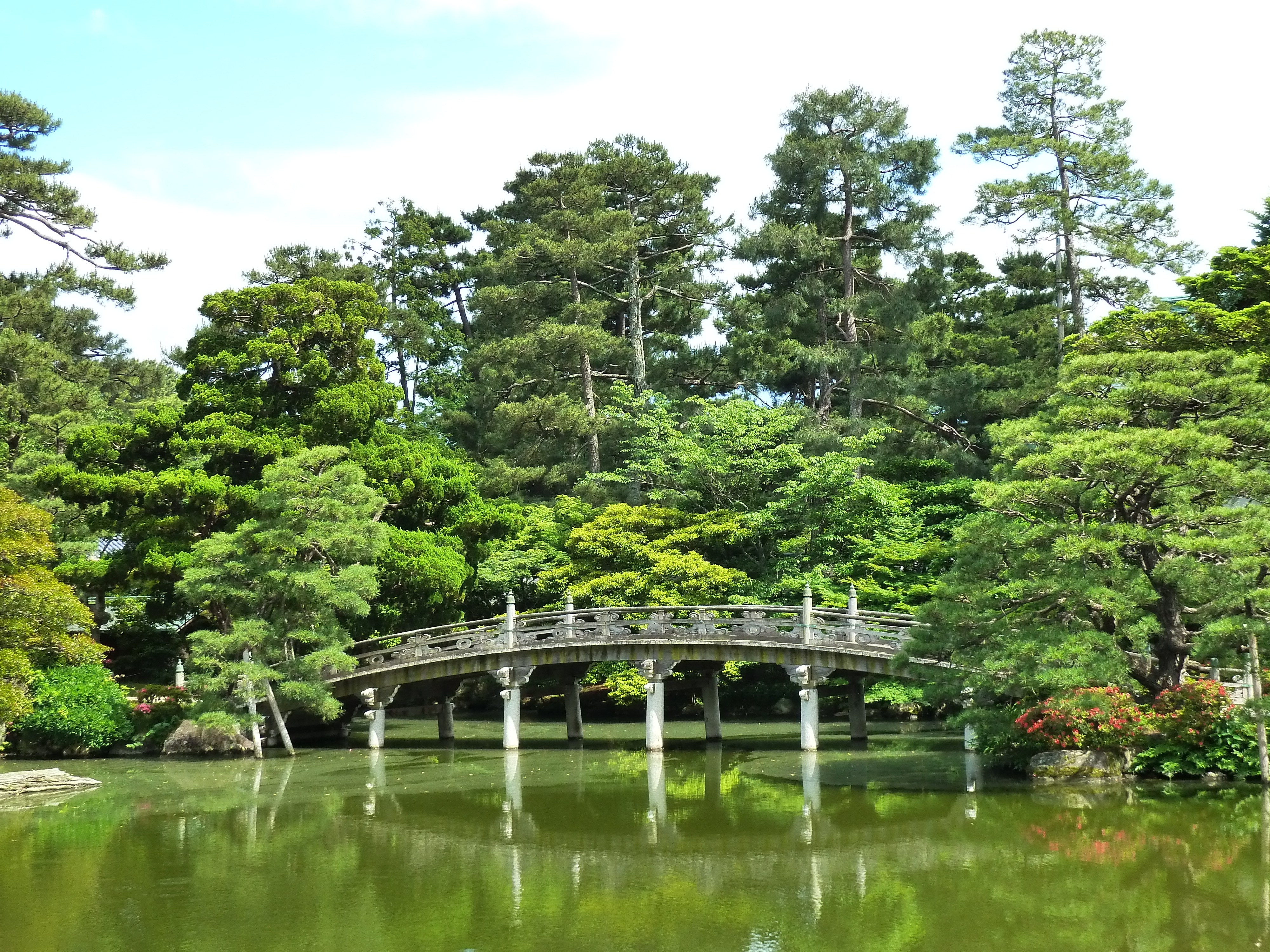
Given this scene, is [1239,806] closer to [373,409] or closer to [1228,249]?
[1228,249]

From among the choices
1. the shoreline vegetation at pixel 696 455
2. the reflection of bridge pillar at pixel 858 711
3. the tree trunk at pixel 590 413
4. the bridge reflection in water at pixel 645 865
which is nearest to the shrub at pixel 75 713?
the shoreline vegetation at pixel 696 455

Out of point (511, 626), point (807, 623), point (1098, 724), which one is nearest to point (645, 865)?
point (1098, 724)

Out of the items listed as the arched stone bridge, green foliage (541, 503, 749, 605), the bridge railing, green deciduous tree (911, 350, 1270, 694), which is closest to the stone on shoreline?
the arched stone bridge

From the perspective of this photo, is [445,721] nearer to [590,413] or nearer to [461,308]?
[590,413]

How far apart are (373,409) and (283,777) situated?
10653 mm

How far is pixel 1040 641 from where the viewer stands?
52.9 feet

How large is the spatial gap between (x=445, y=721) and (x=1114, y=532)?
16889 millimetres

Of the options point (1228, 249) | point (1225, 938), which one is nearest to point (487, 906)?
point (1225, 938)

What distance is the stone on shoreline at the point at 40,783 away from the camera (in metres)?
19.0

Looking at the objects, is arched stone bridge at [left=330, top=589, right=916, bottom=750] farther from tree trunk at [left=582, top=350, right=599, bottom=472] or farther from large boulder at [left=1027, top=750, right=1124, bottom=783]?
tree trunk at [left=582, top=350, right=599, bottom=472]

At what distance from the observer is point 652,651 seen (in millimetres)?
23625

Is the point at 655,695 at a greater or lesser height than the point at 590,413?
lesser

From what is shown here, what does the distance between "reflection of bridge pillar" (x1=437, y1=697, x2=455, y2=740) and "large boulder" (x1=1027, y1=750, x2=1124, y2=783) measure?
14681 millimetres

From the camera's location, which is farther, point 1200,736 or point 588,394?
point 588,394
